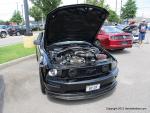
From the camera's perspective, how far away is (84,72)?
415cm

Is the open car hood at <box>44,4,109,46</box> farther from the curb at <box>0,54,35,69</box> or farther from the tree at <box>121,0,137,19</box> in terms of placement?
the tree at <box>121,0,137,19</box>

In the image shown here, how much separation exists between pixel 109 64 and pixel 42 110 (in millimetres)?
1739

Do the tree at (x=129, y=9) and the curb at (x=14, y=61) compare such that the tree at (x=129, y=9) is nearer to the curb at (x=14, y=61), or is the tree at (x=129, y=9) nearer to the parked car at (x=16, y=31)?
the parked car at (x=16, y=31)

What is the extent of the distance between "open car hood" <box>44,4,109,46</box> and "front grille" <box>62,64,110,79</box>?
1539 millimetres

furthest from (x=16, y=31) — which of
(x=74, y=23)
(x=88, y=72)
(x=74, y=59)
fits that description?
(x=88, y=72)

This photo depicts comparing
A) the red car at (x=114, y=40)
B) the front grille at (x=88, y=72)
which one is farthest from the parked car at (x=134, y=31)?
the front grille at (x=88, y=72)

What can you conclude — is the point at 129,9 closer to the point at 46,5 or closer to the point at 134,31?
the point at 46,5

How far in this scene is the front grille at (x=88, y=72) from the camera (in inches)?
160

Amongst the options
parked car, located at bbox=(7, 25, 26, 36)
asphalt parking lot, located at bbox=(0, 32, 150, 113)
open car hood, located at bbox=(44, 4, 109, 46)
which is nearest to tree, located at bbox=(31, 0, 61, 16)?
parked car, located at bbox=(7, 25, 26, 36)

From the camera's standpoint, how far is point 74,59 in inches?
180

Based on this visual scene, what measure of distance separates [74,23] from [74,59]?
4.56 feet

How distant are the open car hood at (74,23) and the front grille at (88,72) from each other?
1.54 metres

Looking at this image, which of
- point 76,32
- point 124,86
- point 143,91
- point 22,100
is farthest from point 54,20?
point 143,91

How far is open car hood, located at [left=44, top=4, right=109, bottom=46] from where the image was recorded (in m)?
4.92
